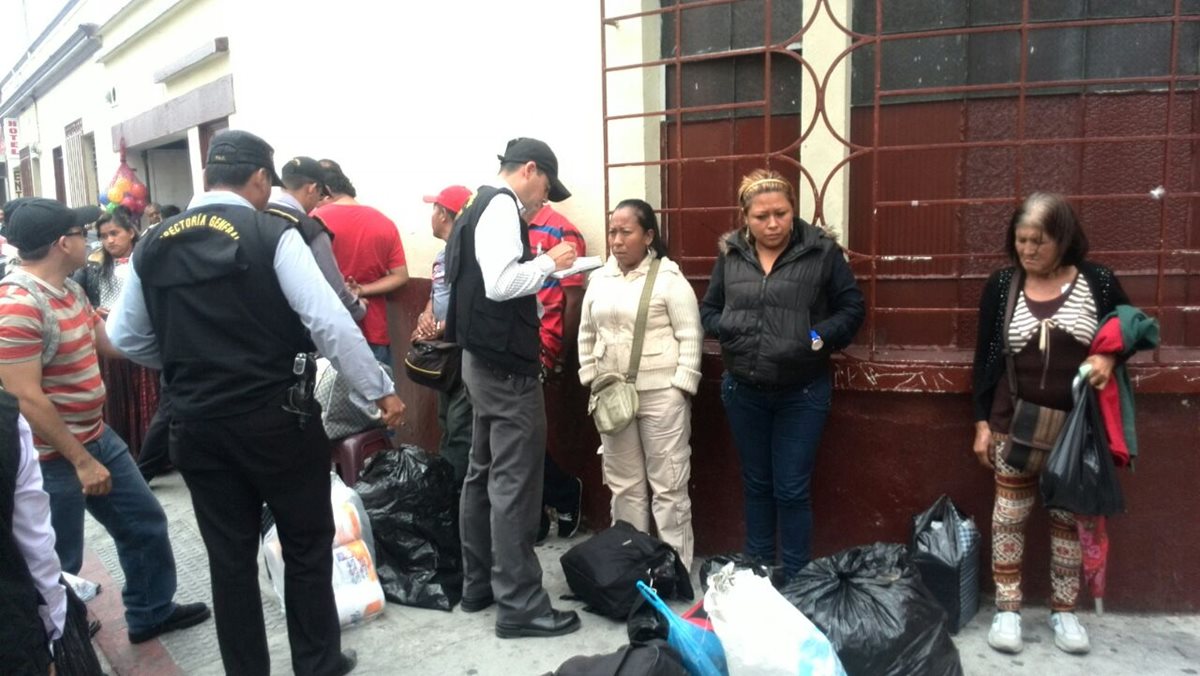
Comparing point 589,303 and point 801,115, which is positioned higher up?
point 801,115

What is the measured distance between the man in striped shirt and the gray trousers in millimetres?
1392

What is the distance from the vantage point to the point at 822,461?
13.1ft

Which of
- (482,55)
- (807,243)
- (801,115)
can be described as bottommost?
(807,243)

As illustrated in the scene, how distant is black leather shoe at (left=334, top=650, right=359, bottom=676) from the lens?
349cm

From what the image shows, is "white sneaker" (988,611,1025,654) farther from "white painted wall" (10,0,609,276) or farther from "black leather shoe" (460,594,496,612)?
"white painted wall" (10,0,609,276)

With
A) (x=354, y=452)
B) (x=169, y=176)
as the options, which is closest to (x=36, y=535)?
(x=354, y=452)

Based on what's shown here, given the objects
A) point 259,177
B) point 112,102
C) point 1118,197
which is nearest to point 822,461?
point 1118,197

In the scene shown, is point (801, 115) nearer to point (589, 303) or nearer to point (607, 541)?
point (589, 303)

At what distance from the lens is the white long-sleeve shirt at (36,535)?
2182 mm

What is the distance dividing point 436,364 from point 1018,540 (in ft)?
8.73

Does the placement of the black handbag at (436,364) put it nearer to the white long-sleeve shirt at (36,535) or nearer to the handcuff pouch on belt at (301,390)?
the handcuff pouch on belt at (301,390)

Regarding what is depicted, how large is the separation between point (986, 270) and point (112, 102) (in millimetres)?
10303

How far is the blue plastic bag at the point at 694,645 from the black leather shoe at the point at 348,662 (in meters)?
1.26

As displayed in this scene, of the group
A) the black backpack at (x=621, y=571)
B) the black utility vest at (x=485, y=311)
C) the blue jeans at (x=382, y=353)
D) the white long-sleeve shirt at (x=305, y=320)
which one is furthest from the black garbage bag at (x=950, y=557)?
the blue jeans at (x=382, y=353)
